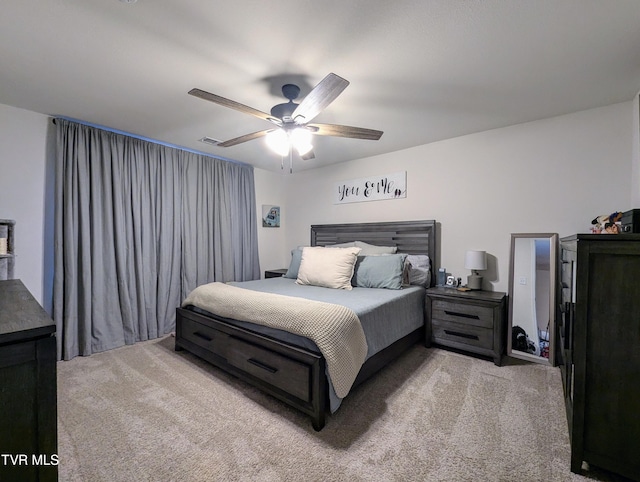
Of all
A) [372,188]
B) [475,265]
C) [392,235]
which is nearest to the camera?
[475,265]

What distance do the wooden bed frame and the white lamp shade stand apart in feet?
1.49

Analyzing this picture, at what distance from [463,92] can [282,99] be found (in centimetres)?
146

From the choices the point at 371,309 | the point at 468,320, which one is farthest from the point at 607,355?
the point at 468,320

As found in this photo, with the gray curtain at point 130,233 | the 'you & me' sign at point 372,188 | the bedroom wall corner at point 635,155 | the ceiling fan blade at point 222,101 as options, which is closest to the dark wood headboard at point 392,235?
the 'you & me' sign at point 372,188

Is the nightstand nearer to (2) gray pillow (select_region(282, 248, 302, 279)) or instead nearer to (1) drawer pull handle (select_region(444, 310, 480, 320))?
(1) drawer pull handle (select_region(444, 310, 480, 320))

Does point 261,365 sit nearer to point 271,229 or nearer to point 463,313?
point 463,313

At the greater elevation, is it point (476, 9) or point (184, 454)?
point (476, 9)

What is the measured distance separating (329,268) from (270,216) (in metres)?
2.06

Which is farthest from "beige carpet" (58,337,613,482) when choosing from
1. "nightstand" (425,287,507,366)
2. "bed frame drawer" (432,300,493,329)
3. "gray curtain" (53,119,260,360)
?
"gray curtain" (53,119,260,360)

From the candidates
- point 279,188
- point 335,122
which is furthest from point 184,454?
point 279,188

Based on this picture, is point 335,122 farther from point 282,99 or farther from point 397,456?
point 397,456

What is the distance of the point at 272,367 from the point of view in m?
2.04

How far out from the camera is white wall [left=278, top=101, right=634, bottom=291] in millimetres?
2506

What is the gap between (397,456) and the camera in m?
1.57
